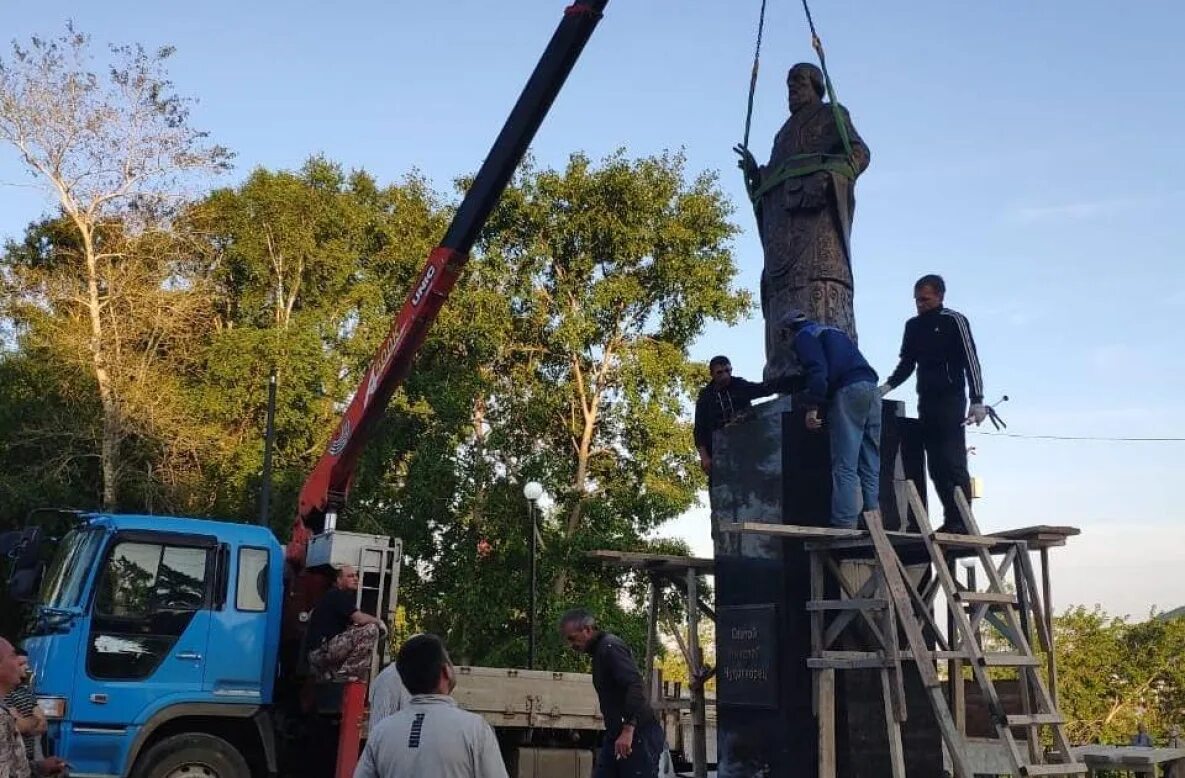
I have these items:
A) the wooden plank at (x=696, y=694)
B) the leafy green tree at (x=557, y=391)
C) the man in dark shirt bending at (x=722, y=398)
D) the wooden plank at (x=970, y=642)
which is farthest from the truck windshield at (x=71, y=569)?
the leafy green tree at (x=557, y=391)

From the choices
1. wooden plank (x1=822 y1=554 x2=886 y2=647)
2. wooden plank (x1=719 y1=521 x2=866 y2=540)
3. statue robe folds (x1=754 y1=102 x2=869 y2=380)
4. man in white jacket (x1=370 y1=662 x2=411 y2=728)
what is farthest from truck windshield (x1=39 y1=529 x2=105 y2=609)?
wooden plank (x1=822 y1=554 x2=886 y2=647)

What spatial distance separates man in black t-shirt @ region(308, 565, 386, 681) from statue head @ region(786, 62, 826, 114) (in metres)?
5.16

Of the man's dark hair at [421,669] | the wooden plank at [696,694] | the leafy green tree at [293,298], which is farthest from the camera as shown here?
the leafy green tree at [293,298]

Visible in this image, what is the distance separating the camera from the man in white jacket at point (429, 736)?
3598mm

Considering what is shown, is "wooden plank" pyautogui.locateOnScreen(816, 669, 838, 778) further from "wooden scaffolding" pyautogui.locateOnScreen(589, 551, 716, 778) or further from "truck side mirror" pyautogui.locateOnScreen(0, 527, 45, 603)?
"truck side mirror" pyautogui.locateOnScreen(0, 527, 45, 603)

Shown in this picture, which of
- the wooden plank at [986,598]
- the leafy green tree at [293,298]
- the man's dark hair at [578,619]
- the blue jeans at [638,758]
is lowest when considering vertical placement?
the blue jeans at [638,758]

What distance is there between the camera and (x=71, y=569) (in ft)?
31.0

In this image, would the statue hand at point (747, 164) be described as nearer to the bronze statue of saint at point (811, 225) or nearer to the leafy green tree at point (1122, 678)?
the bronze statue of saint at point (811, 225)

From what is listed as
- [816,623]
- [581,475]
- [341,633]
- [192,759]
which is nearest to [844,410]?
[816,623]

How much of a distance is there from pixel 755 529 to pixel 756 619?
1.20 m

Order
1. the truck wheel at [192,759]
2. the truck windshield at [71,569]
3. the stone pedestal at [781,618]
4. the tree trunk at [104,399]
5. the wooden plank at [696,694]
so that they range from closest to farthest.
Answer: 1. the stone pedestal at [781,618]
2. the wooden plank at [696,694]
3. the truck wheel at [192,759]
4. the truck windshield at [71,569]
5. the tree trunk at [104,399]

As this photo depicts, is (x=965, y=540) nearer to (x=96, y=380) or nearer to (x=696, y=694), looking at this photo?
(x=696, y=694)

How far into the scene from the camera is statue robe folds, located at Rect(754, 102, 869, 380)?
8.74m

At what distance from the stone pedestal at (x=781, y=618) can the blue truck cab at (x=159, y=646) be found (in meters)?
4.07
